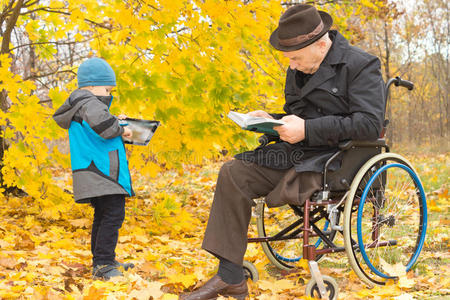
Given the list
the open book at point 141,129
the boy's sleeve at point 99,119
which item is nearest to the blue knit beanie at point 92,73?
the boy's sleeve at point 99,119

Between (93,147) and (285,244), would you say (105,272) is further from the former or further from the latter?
(285,244)

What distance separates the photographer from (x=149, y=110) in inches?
141

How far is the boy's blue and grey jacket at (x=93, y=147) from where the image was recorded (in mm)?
2689

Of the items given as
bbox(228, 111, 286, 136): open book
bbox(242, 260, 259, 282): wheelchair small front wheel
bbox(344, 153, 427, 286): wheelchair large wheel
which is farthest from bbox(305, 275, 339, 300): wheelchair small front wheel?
bbox(228, 111, 286, 136): open book

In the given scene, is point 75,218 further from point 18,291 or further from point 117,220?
point 18,291

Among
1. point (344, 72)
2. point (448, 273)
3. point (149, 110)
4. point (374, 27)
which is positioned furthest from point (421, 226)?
point (374, 27)

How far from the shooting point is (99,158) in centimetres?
277

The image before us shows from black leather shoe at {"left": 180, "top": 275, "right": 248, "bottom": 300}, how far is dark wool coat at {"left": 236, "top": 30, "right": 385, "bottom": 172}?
0.60 metres

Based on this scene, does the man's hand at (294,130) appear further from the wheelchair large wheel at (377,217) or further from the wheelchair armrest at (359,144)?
the wheelchair large wheel at (377,217)

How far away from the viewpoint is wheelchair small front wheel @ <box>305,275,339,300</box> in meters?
2.03

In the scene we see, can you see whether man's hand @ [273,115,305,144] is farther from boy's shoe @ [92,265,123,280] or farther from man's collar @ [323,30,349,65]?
boy's shoe @ [92,265,123,280]

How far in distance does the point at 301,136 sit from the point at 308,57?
1.39ft

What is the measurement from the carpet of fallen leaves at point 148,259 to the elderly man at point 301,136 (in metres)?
0.27

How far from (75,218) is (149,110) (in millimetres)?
1580
